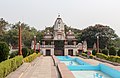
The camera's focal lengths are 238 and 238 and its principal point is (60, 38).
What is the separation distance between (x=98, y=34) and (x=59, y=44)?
11.5 metres

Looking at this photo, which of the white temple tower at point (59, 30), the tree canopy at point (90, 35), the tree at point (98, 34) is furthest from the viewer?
the tree at point (98, 34)

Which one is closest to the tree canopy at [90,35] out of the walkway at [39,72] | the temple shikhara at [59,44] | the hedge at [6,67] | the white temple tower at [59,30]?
the temple shikhara at [59,44]

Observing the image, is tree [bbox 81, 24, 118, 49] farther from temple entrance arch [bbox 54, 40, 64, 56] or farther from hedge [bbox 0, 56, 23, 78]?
hedge [bbox 0, 56, 23, 78]

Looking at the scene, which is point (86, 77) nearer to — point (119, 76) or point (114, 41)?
point (119, 76)

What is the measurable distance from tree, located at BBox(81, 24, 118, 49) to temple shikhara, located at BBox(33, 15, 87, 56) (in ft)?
17.3

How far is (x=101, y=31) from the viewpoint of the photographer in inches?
2403

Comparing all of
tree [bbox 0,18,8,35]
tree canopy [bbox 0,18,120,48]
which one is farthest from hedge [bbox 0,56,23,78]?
tree [bbox 0,18,8,35]

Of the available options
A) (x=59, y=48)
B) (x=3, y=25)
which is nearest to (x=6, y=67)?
(x=59, y=48)

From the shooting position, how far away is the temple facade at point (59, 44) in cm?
5403

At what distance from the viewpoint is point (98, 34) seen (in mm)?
60750

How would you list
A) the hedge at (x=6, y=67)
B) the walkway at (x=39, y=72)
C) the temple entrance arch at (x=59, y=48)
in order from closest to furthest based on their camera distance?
the hedge at (x=6, y=67) < the walkway at (x=39, y=72) < the temple entrance arch at (x=59, y=48)

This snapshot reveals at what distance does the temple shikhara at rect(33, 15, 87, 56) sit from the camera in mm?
54031

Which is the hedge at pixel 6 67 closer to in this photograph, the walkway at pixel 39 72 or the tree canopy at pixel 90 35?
the walkway at pixel 39 72

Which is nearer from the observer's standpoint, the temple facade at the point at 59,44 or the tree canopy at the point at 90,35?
Result: the temple facade at the point at 59,44
